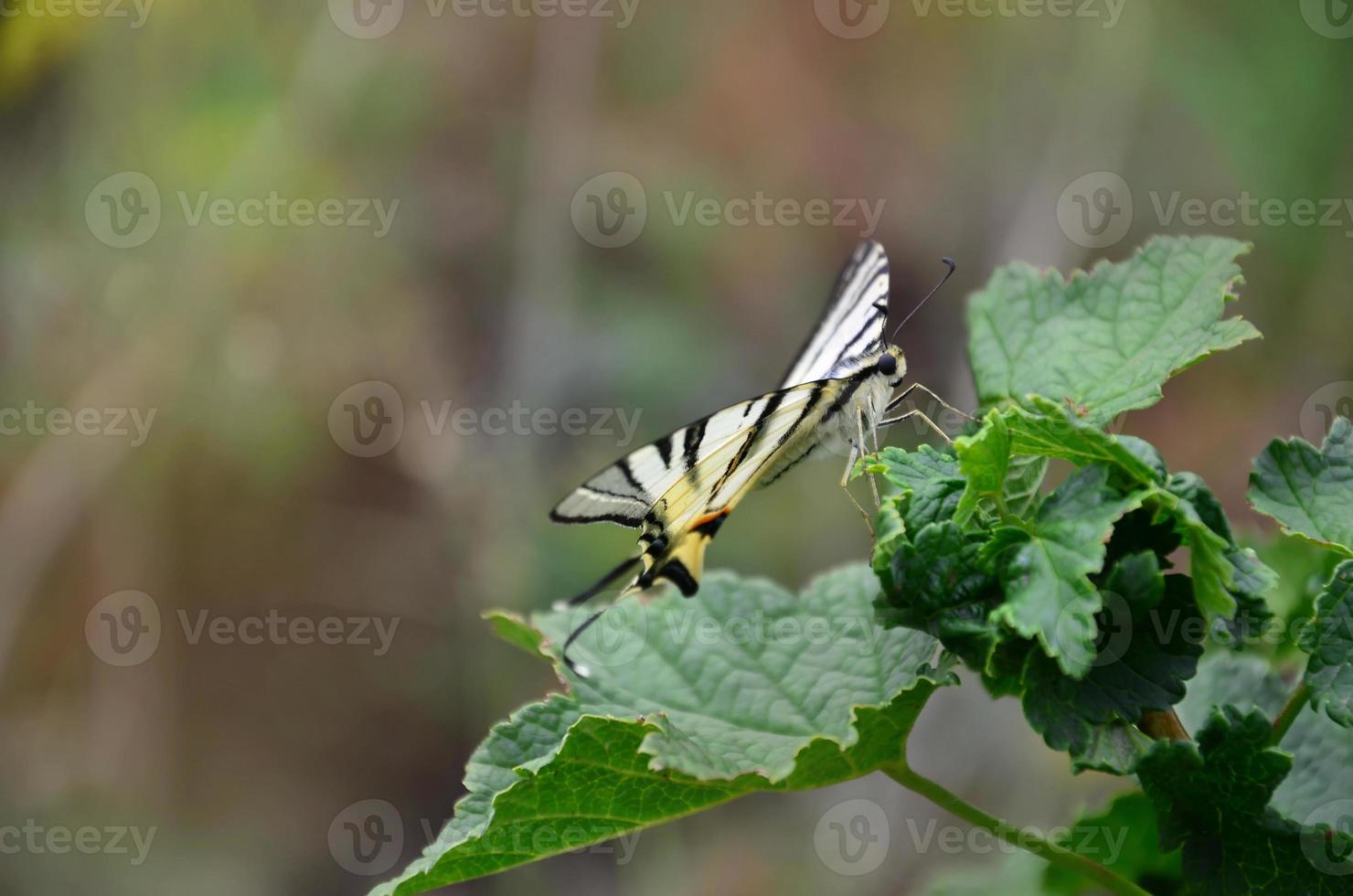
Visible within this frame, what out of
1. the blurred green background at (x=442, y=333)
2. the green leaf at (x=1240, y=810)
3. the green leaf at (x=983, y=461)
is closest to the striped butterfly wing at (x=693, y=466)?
the green leaf at (x=983, y=461)

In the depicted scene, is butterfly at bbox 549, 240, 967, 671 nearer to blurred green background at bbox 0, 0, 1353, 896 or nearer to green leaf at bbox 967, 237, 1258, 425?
green leaf at bbox 967, 237, 1258, 425

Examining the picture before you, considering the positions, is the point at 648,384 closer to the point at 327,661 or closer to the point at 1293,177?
the point at 327,661

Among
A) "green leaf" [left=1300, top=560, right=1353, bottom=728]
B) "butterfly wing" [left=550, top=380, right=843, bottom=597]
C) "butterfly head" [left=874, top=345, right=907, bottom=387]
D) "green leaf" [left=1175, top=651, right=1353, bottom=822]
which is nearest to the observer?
"green leaf" [left=1300, top=560, right=1353, bottom=728]

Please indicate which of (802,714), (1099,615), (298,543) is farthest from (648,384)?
(1099,615)

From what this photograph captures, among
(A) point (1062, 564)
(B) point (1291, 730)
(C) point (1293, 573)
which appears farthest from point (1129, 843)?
(A) point (1062, 564)

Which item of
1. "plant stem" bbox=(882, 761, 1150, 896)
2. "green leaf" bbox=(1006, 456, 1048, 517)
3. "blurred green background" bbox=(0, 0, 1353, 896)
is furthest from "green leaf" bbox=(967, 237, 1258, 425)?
"blurred green background" bbox=(0, 0, 1353, 896)

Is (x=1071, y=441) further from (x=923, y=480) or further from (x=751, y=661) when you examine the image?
(x=751, y=661)
